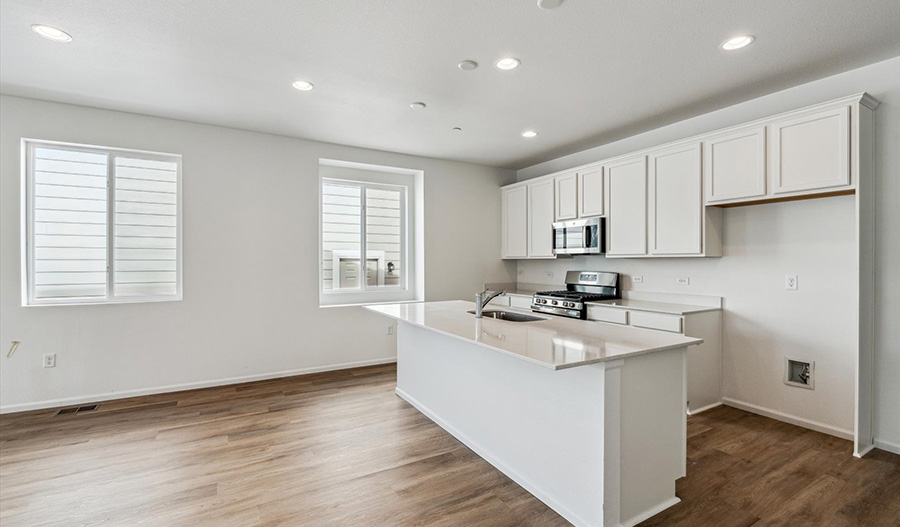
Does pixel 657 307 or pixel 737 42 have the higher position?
pixel 737 42

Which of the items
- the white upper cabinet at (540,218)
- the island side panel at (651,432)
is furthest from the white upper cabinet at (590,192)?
the island side panel at (651,432)

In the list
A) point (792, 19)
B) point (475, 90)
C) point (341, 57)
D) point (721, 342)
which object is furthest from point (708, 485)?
point (341, 57)

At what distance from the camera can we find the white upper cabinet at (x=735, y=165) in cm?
312

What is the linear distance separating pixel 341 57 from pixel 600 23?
164cm

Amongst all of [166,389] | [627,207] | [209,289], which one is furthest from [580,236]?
[166,389]

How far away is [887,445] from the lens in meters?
2.74

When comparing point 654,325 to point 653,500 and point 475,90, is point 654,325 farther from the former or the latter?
point 475,90

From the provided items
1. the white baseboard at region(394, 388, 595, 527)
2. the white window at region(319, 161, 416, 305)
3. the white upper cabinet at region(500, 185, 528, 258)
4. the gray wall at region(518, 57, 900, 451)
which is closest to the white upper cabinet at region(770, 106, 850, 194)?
the gray wall at region(518, 57, 900, 451)

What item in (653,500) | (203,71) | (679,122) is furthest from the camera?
(679,122)

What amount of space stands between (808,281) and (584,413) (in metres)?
2.45

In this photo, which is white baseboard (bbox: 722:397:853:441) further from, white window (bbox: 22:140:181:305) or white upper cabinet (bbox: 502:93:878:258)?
white window (bbox: 22:140:181:305)

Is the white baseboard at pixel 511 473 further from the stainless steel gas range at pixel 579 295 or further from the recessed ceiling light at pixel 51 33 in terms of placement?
the recessed ceiling light at pixel 51 33

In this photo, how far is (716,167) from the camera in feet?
11.2

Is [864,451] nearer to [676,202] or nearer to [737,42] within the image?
[676,202]
